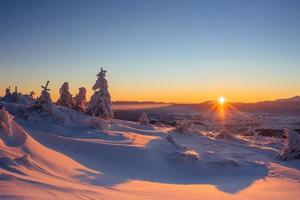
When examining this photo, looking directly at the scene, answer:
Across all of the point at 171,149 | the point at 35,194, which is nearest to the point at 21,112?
the point at 171,149

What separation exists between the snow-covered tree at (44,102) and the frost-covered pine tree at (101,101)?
28.4ft

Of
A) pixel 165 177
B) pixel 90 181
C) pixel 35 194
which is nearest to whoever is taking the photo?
pixel 35 194

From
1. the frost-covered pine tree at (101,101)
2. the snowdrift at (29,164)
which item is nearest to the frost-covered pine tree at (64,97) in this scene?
the frost-covered pine tree at (101,101)

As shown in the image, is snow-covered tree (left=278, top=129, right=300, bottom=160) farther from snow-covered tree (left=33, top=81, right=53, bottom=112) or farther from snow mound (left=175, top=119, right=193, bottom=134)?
snow-covered tree (left=33, top=81, right=53, bottom=112)

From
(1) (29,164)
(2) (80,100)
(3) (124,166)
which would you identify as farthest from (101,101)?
(1) (29,164)

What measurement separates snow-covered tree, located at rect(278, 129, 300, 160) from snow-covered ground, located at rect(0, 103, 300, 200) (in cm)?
62

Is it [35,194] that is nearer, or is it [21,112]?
[35,194]

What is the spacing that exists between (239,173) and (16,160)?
57.1 ft

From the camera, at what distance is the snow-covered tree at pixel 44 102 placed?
3933 centimetres

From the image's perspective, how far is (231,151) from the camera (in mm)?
36188

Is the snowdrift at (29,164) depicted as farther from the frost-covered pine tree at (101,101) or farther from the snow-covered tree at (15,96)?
the snow-covered tree at (15,96)

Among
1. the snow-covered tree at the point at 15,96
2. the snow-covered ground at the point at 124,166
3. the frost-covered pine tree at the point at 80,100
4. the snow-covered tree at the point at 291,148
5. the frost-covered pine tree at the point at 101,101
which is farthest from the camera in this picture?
the frost-covered pine tree at the point at 80,100

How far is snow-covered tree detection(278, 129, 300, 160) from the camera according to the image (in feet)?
112

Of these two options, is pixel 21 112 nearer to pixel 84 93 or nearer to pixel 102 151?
pixel 102 151
